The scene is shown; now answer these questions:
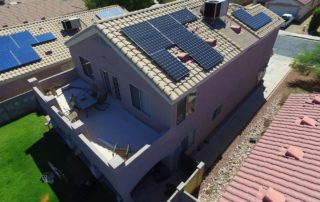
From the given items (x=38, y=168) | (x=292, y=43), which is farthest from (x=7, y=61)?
(x=292, y=43)

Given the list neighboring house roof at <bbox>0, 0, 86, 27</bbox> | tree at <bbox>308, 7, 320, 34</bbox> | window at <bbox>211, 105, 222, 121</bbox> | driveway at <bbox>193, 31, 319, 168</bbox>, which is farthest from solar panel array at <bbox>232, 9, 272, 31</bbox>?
neighboring house roof at <bbox>0, 0, 86, 27</bbox>

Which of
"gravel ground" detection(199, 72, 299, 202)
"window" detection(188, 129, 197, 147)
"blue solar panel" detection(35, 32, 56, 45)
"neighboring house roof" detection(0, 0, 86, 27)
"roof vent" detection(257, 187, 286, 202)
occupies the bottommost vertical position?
"neighboring house roof" detection(0, 0, 86, 27)

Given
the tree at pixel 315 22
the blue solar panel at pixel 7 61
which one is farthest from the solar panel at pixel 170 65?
the tree at pixel 315 22

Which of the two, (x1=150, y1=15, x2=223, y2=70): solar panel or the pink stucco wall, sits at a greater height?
(x1=150, y1=15, x2=223, y2=70): solar panel

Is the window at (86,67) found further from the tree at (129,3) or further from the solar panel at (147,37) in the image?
the tree at (129,3)

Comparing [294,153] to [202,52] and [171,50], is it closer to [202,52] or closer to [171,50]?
[202,52]

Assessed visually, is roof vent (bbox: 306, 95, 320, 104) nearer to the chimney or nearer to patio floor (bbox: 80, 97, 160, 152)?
the chimney
